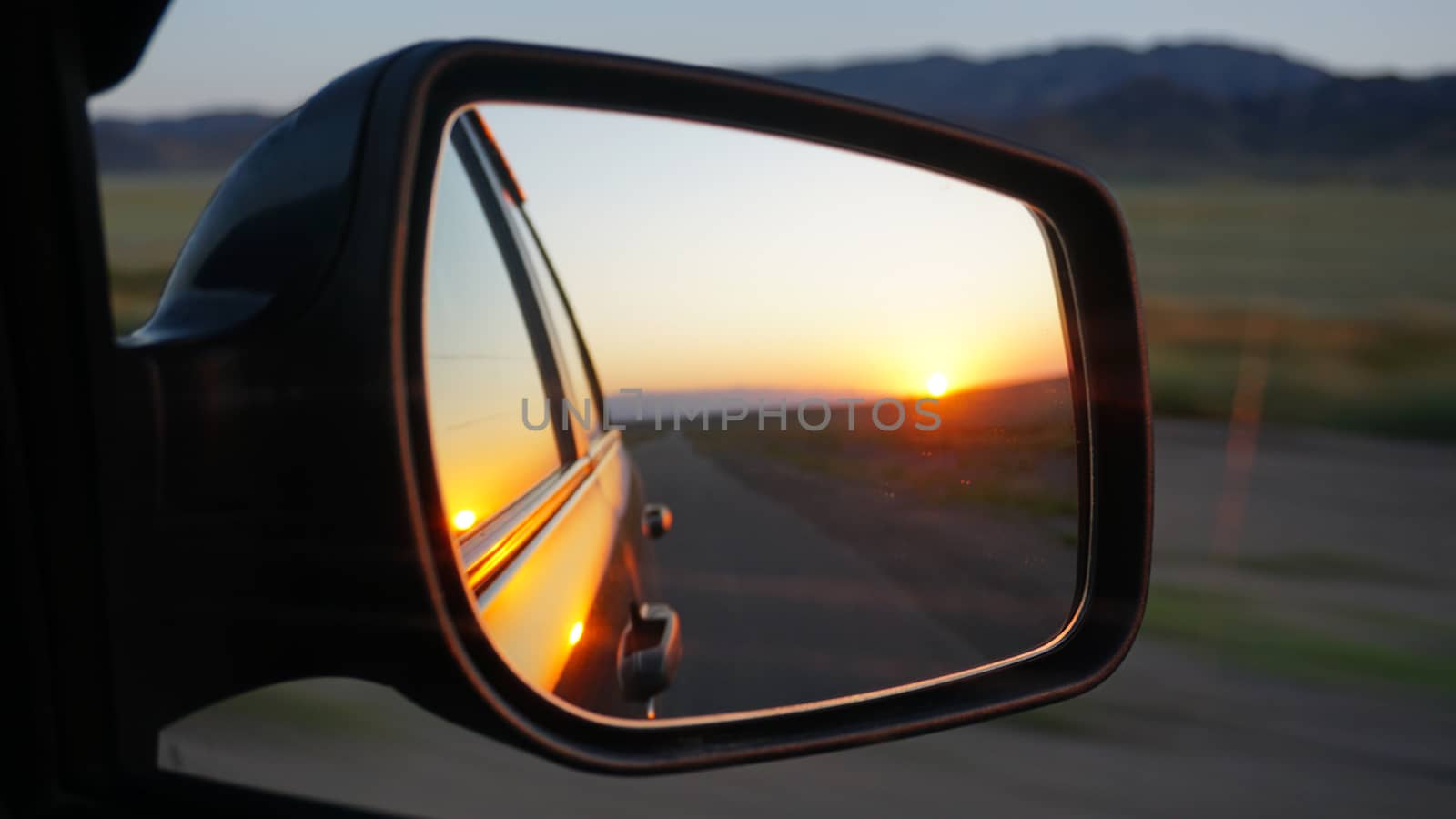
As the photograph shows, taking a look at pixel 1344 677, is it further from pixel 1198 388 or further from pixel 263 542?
pixel 1198 388

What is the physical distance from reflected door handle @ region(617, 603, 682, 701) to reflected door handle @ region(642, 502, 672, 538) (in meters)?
0.14

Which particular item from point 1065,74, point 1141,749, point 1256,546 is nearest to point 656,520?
point 1141,749

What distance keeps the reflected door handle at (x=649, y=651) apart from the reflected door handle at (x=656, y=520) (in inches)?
5.5

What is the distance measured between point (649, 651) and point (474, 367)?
1.74 feet

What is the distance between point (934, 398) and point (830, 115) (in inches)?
18.3

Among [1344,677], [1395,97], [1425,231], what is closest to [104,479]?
[1344,677]

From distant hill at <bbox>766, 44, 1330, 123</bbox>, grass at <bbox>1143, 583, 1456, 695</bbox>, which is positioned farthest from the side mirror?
distant hill at <bbox>766, 44, 1330, 123</bbox>

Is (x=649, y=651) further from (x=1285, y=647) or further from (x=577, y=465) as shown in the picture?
(x=1285, y=647)

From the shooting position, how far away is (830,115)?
1808 mm

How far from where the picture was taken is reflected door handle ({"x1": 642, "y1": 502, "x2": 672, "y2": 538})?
6.95 ft

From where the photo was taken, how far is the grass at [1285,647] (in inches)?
173

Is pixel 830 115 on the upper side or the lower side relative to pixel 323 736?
upper

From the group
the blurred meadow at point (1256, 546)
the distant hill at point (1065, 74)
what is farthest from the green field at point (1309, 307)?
the distant hill at point (1065, 74)

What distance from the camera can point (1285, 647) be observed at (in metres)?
4.73
